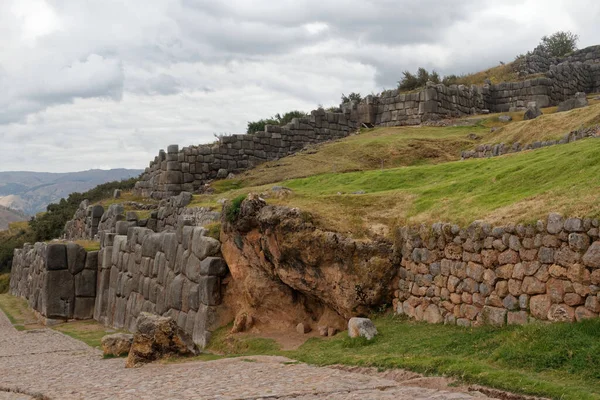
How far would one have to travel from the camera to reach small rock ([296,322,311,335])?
15602 mm

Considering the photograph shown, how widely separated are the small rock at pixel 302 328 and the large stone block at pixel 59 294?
1306 centimetres

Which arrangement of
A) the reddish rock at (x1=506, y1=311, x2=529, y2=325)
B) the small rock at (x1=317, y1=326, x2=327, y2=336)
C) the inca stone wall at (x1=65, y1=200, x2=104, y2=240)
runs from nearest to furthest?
the reddish rock at (x1=506, y1=311, x2=529, y2=325)
the small rock at (x1=317, y1=326, x2=327, y2=336)
the inca stone wall at (x1=65, y1=200, x2=104, y2=240)

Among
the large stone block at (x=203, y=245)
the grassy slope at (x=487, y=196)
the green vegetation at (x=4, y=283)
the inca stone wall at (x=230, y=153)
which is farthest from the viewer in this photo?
the green vegetation at (x=4, y=283)

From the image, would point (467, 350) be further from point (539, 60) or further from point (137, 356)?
point (539, 60)

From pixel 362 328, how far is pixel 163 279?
907 centimetres

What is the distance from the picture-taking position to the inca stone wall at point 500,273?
391 inches

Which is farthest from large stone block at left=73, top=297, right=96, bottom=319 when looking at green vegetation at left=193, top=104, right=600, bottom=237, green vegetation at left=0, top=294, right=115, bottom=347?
green vegetation at left=193, top=104, right=600, bottom=237

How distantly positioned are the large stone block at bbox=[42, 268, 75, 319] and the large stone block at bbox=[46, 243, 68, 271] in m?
0.18

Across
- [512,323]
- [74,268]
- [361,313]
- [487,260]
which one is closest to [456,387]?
[512,323]

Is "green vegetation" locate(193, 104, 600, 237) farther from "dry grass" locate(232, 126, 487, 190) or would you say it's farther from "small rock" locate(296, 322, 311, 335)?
"small rock" locate(296, 322, 311, 335)

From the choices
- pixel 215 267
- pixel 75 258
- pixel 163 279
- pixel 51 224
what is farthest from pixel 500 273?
pixel 51 224

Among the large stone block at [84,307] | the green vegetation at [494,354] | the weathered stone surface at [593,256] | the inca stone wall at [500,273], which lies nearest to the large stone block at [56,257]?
the large stone block at [84,307]

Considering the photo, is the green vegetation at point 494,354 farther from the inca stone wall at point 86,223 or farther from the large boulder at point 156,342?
the inca stone wall at point 86,223

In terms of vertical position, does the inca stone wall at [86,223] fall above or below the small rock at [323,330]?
above
